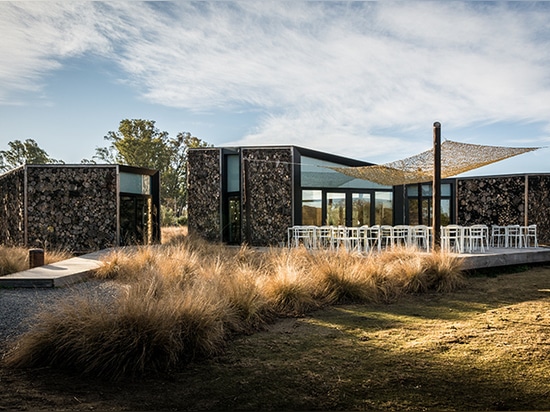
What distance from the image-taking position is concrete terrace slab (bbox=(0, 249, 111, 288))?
6.71 m

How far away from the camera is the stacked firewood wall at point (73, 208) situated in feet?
44.0

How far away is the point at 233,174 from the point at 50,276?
7.36 meters

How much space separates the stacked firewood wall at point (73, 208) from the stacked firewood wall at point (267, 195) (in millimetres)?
4185

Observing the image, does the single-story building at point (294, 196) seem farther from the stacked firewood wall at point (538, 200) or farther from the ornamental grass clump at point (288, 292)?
the ornamental grass clump at point (288, 292)

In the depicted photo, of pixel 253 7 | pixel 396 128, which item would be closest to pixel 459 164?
pixel 396 128

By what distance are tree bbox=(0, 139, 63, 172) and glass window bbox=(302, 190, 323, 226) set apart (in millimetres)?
24281

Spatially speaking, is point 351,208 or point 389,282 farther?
point 351,208

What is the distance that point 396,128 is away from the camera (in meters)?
12.0

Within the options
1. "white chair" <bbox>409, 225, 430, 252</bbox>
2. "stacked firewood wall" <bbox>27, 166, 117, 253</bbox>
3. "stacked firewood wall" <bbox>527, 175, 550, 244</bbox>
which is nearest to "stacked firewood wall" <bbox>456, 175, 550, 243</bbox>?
"stacked firewood wall" <bbox>527, 175, 550, 244</bbox>

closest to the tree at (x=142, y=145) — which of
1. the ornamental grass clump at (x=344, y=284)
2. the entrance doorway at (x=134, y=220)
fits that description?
the entrance doorway at (x=134, y=220)

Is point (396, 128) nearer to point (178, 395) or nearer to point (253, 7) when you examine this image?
point (253, 7)

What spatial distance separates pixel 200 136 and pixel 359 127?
823 inches

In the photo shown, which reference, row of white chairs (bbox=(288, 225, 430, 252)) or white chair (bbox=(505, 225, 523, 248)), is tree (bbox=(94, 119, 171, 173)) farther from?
white chair (bbox=(505, 225, 523, 248))

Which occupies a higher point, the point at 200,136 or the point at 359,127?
the point at 200,136
